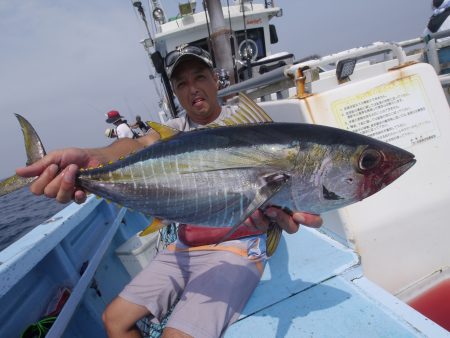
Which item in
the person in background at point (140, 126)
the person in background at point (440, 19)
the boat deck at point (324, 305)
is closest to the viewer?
the boat deck at point (324, 305)

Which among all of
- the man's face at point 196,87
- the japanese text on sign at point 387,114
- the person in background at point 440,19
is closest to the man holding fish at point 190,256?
the man's face at point 196,87

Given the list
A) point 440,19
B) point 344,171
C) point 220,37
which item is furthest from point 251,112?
point 440,19

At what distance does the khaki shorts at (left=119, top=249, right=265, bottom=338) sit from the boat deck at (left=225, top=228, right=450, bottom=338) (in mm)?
121

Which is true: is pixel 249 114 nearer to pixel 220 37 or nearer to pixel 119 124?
pixel 220 37

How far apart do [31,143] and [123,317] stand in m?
1.35

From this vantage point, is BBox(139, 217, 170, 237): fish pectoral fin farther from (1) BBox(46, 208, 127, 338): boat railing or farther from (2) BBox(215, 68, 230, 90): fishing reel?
(2) BBox(215, 68, 230, 90): fishing reel

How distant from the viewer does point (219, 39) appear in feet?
19.3

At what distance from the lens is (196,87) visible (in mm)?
2793

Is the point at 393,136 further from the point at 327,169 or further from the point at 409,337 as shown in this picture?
the point at 409,337

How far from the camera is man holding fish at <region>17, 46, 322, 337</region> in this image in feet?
5.80

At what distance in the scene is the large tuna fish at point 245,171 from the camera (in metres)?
1.43

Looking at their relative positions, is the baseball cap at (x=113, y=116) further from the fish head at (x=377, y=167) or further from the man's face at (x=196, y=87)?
the fish head at (x=377, y=167)

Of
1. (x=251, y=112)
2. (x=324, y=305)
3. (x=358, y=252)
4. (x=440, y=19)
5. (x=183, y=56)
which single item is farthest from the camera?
(x=440, y=19)

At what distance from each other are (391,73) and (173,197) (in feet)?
6.52
